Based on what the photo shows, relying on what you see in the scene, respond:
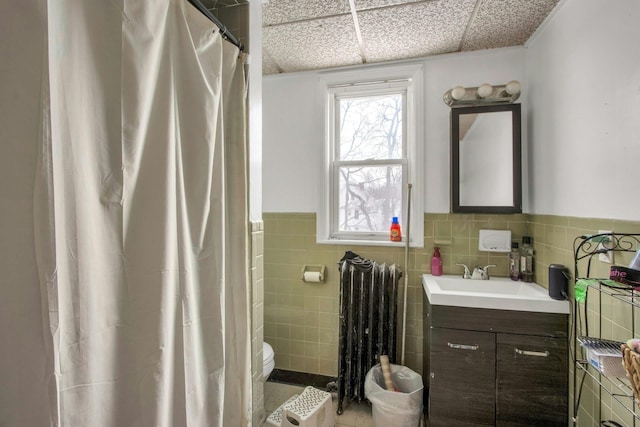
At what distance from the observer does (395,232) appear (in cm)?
209

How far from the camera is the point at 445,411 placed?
1.56 metres

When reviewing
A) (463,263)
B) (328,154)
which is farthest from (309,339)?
(328,154)

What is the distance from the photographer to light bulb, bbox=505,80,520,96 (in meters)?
1.76

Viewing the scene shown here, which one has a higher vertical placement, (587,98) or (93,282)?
(587,98)

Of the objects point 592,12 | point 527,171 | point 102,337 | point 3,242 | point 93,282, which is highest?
point 592,12

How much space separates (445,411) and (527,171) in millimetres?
1571

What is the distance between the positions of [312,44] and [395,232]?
55.9 inches

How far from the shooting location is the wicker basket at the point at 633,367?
0.76 meters

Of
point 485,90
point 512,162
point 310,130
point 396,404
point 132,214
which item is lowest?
point 396,404

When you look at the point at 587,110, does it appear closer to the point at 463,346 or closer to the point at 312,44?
the point at 463,346

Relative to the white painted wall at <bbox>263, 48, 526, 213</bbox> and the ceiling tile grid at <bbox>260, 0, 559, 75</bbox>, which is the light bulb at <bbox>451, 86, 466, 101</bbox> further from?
the ceiling tile grid at <bbox>260, 0, 559, 75</bbox>

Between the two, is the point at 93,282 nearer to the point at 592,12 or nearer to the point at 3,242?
the point at 3,242

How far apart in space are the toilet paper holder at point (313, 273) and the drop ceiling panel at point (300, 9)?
5.47 feet

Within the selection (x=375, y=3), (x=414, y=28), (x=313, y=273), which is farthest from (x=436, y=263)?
(x=375, y=3)
